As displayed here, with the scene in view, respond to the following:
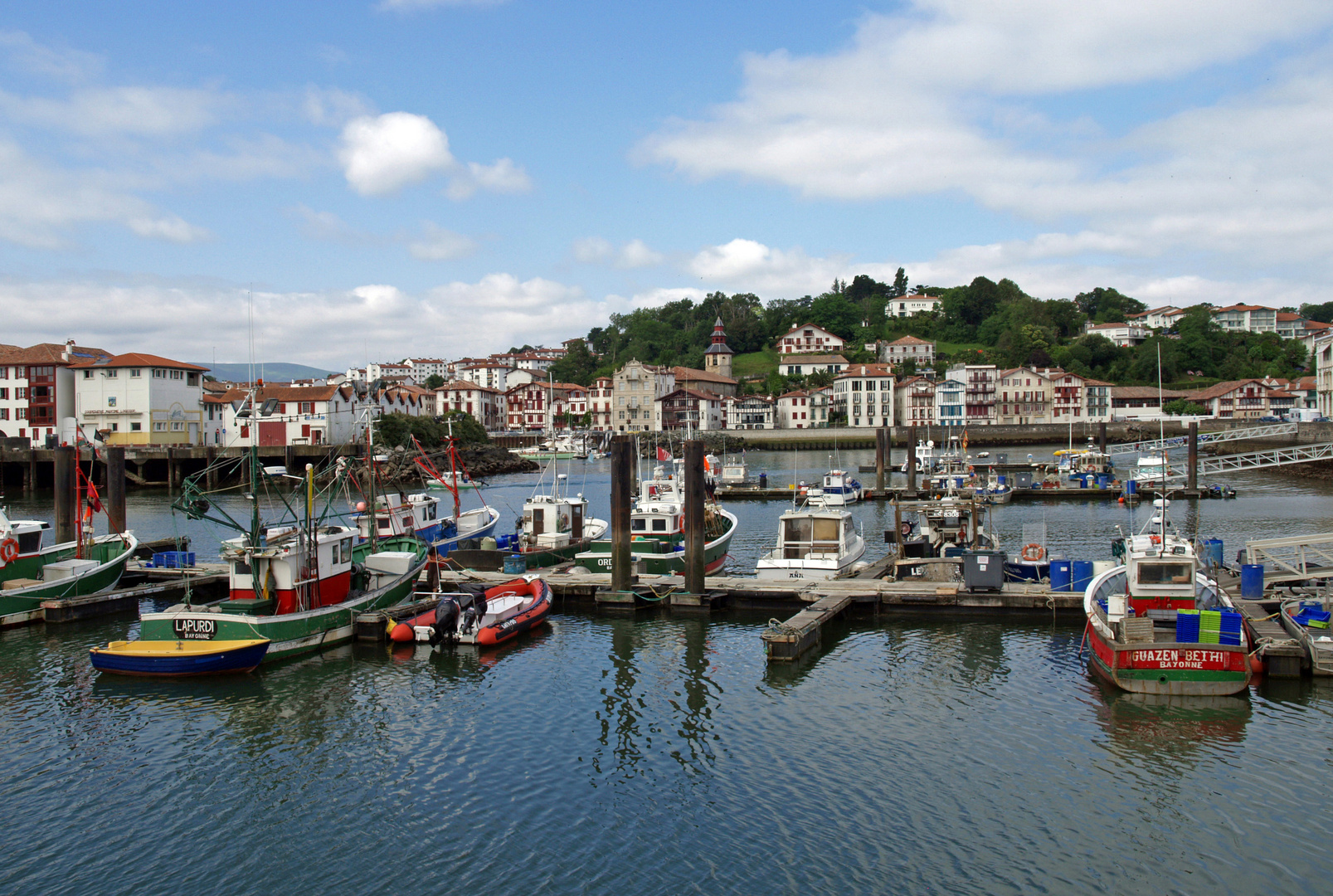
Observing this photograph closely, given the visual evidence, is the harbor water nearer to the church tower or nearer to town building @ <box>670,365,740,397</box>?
town building @ <box>670,365,740,397</box>

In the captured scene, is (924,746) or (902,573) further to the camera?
(902,573)

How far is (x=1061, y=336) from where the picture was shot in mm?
174625

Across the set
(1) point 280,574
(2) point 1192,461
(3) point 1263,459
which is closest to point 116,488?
(1) point 280,574

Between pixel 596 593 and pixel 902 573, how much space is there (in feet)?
30.8

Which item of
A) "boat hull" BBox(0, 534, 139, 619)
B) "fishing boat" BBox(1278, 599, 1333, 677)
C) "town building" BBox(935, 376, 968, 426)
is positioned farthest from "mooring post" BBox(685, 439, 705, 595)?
"town building" BBox(935, 376, 968, 426)

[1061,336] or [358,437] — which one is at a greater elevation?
[1061,336]

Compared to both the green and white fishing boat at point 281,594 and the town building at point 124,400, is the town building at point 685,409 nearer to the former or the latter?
the town building at point 124,400

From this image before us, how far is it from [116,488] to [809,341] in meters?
150

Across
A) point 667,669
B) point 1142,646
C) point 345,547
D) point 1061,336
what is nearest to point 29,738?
point 345,547

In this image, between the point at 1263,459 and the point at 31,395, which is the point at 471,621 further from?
the point at 1263,459

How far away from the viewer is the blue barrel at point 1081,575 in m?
25.0

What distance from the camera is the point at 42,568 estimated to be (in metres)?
27.1

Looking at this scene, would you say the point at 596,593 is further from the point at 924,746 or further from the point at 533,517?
the point at 924,746

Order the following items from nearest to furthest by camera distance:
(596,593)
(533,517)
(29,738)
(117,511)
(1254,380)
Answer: (29,738)
(596,593)
(117,511)
(533,517)
(1254,380)
